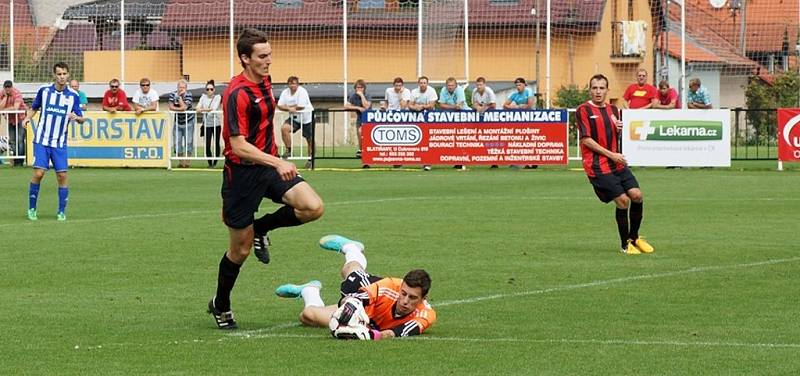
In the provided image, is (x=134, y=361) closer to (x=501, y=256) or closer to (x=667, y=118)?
(x=501, y=256)

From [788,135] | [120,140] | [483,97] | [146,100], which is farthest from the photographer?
[146,100]

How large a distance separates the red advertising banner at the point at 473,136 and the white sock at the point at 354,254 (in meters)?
20.2

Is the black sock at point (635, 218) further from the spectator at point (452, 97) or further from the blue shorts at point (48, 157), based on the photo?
the spectator at point (452, 97)

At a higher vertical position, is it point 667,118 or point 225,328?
point 667,118

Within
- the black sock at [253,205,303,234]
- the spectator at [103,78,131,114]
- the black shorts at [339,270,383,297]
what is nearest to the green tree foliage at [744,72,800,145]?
the spectator at [103,78,131,114]

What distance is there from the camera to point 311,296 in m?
10.8

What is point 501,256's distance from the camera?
15141 mm

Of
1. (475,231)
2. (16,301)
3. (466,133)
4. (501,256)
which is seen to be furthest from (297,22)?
(16,301)

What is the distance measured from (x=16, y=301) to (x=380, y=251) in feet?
14.9

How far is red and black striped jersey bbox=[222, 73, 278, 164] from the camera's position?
10.2 m

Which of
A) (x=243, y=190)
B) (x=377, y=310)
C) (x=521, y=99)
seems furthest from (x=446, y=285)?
(x=521, y=99)

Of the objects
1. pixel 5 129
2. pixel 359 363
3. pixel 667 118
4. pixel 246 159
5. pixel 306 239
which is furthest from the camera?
pixel 5 129

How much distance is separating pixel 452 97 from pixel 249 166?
2304 centimetres

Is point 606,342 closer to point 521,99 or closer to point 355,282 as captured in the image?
point 355,282
